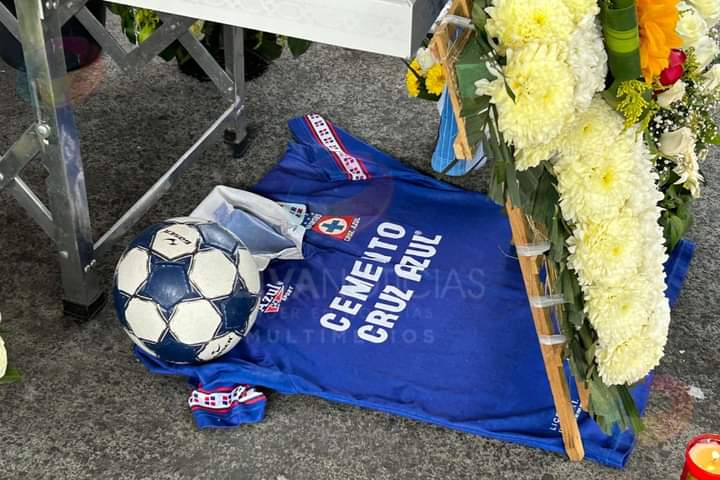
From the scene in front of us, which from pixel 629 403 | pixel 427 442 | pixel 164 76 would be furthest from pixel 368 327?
pixel 164 76

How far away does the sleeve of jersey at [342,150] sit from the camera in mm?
3213

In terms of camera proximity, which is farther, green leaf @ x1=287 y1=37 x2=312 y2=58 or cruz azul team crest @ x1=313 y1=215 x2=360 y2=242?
green leaf @ x1=287 y1=37 x2=312 y2=58

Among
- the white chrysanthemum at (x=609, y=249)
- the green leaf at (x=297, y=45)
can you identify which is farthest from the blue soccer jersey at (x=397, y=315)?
the white chrysanthemum at (x=609, y=249)

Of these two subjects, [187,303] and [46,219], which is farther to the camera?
[46,219]

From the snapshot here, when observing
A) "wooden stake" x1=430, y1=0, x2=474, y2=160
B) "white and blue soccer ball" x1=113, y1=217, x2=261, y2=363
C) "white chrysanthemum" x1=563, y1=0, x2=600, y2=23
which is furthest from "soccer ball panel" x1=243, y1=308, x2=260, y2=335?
"white chrysanthemum" x1=563, y1=0, x2=600, y2=23

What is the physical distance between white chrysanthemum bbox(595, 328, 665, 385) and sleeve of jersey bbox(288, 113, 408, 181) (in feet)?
4.38

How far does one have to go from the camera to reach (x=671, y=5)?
1827mm

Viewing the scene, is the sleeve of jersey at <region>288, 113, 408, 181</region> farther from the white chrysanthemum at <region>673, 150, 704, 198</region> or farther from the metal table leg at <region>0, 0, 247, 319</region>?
the white chrysanthemum at <region>673, 150, 704, 198</region>

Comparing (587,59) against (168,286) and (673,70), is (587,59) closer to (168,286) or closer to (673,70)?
(673,70)

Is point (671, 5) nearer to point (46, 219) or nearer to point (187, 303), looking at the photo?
point (187, 303)

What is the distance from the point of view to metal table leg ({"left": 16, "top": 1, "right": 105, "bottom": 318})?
7.29ft

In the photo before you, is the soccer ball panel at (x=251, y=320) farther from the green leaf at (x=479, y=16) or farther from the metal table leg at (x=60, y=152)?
the green leaf at (x=479, y=16)

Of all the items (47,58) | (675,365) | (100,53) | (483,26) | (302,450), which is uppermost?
(483,26)

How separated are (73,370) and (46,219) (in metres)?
0.40
